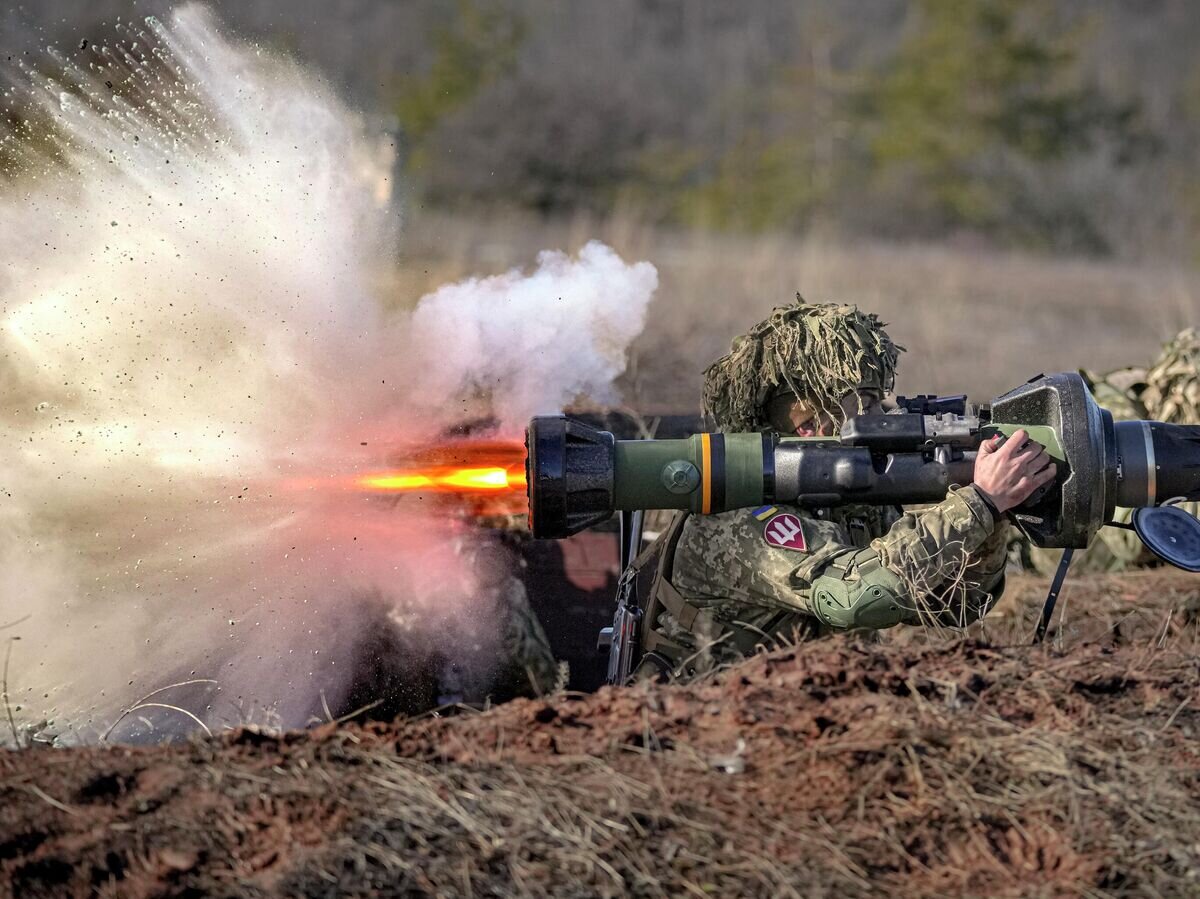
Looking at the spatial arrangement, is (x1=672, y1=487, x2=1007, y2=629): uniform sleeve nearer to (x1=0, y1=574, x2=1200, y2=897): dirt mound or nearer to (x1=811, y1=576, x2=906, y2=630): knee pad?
(x1=811, y1=576, x2=906, y2=630): knee pad

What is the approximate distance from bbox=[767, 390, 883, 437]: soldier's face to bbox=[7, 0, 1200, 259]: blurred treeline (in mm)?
11068

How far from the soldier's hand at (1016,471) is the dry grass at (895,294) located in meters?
4.75

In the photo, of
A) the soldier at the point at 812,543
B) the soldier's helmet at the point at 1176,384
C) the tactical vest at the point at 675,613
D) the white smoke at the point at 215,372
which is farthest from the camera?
the soldier's helmet at the point at 1176,384

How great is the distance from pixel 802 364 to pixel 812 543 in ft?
2.03

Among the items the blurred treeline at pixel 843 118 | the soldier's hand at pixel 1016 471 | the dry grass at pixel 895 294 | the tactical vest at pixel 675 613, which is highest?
the blurred treeline at pixel 843 118

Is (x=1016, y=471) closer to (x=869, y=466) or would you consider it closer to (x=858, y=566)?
(x=869, y=466)

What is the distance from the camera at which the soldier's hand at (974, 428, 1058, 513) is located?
400 centimetres

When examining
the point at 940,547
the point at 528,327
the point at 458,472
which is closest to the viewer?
the point at 940,547

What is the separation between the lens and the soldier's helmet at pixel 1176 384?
7.55 m

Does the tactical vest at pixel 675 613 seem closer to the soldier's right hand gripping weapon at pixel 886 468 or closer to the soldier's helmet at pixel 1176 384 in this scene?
the soldier's right hand gripping weapon at pixel 886 468

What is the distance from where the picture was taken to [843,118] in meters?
19.9

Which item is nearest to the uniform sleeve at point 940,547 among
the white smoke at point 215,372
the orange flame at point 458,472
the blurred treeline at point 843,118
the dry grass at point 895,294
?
the orange flame at point 458,472

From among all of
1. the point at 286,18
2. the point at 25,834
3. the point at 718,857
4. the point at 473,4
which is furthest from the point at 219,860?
the point at 473,4

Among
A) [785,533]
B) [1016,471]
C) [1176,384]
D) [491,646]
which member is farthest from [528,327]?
[1176,384]
